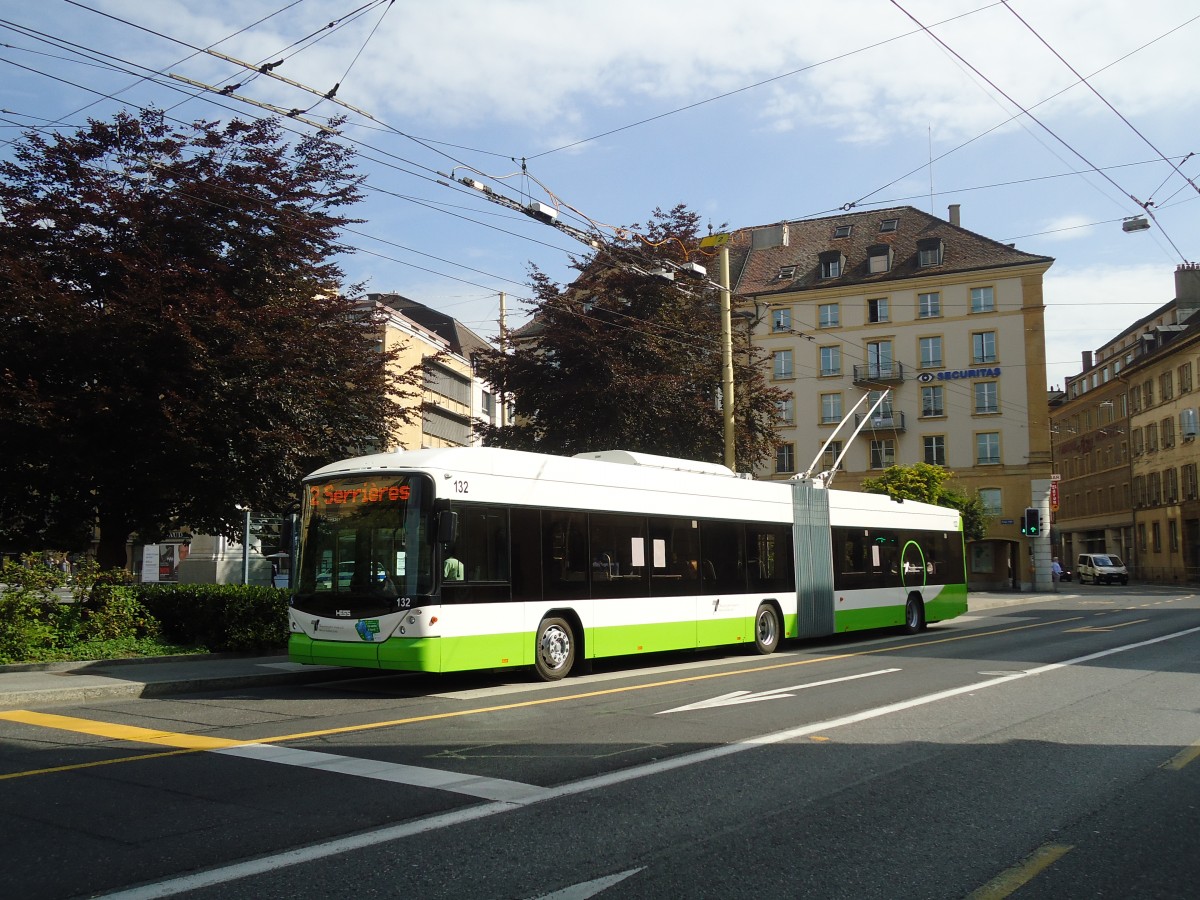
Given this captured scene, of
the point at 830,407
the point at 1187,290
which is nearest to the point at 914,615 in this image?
the point at 830,407

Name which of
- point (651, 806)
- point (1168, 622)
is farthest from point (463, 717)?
point (1168, 622)

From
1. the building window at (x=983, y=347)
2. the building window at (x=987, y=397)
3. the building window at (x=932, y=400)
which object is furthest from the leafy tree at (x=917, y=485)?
the building window at (x=983, y=347)

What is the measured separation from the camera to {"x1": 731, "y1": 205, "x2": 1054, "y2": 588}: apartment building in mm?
57469

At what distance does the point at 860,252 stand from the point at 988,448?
14.0m

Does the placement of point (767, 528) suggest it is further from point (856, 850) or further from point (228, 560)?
point (228, 560)

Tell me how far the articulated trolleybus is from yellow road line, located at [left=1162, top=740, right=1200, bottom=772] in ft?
24.0

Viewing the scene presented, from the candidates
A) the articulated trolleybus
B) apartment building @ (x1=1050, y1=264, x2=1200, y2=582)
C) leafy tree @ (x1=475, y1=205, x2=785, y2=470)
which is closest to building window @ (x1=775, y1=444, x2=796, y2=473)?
apartment building @ (x1=1050, y1=264, x2=1200, y2=582)

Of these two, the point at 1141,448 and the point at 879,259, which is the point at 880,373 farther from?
the point at 1141,448

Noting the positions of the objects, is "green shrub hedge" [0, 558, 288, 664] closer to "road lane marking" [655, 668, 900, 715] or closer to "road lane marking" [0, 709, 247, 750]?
"road lane marking" [0, 709, 247, 750]

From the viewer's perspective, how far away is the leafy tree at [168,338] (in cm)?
1570

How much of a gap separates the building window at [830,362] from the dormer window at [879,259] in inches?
195

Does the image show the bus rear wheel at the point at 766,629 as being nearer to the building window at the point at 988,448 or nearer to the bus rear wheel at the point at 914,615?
the bus rear wheel at the point at 914,615

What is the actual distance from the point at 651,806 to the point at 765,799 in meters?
0.74

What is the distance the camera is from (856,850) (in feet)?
18.1
